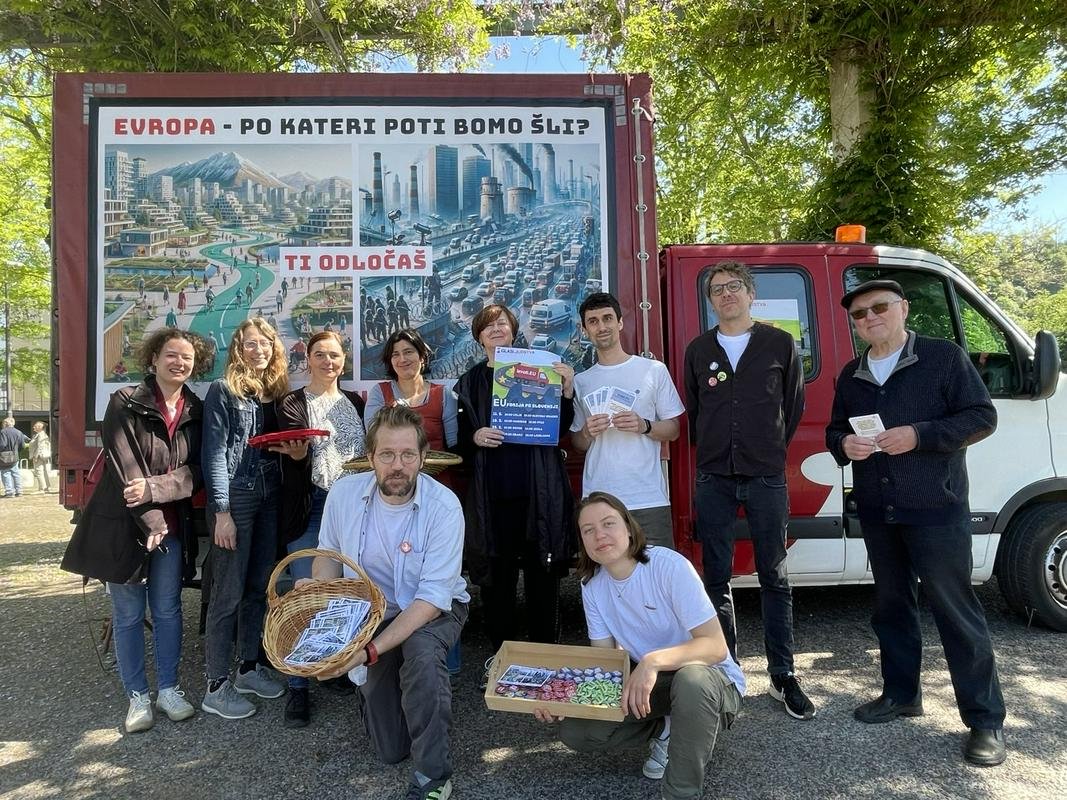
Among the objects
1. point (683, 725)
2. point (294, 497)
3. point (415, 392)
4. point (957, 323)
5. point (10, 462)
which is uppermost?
point (957, 323)

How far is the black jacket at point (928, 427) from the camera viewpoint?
2891 mm

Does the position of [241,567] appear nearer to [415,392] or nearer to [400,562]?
[400,562]

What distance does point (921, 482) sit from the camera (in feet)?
9.73

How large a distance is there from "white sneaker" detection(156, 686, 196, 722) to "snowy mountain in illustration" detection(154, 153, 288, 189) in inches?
106

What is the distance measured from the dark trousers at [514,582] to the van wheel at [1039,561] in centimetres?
284

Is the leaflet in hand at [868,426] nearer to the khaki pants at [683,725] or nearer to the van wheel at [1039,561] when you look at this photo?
the khaki pants at [683,725]

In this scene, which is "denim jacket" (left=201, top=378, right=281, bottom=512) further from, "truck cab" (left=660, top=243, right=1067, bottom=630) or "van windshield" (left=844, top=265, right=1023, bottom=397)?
"van windshield" (left=844, top=265, right=1023, bottom=397)

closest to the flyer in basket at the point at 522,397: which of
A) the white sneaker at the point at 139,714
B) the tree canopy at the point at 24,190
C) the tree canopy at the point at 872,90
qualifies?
the white sneaker at the point at 139,714

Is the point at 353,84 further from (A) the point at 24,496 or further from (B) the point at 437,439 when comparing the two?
(A) the point at 24,496

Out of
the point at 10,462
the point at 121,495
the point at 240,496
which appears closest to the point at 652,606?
the point at 240,496

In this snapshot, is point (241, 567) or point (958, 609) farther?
point (241, 567)

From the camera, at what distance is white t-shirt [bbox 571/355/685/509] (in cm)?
345

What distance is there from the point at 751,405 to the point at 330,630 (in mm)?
2123

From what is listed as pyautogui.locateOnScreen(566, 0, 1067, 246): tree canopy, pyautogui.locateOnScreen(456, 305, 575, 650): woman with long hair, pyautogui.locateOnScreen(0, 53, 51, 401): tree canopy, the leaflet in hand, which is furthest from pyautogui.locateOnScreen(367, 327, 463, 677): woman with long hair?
pyautogui.locateOnScreen(0, 53, 51, 401): tree canopy
